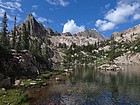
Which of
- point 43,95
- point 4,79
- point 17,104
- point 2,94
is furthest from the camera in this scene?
point 4,79

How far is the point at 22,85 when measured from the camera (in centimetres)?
8138

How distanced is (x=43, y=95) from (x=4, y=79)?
18020 mm

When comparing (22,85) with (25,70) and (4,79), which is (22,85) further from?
(25,70)

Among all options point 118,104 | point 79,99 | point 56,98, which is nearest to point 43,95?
point 56,98

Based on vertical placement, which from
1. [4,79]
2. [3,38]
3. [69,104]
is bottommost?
[69,104]

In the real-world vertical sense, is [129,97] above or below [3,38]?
below

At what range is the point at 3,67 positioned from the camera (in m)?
92.4

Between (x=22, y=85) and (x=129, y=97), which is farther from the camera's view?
(x=22, y=85)

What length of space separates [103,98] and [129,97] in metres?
7.85

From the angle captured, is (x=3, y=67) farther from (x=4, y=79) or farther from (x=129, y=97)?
(x=129, y=97)

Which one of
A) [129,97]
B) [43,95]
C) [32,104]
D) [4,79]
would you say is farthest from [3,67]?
[129,97]

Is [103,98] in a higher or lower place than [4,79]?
lower

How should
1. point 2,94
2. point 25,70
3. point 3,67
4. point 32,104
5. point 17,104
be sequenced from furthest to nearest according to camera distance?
point 25,70
point 3,67
point 2,94
point 32,104
point 17,104

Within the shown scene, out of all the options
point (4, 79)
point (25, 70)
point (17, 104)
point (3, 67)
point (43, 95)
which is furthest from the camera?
point (25, 70)
